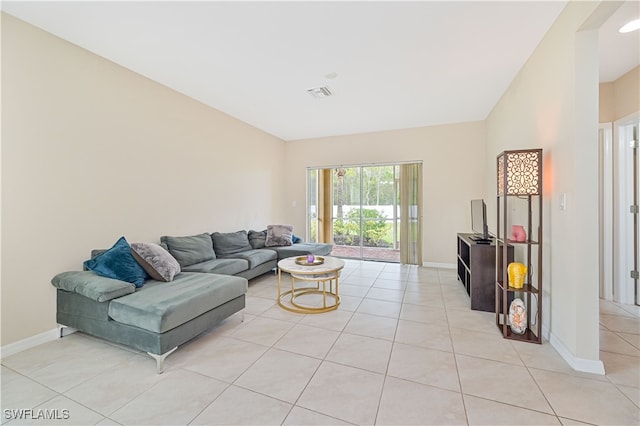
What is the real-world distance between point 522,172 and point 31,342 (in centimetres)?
452

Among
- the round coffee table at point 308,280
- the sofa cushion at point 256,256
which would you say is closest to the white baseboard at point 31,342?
the sofa cushion at point 256,256

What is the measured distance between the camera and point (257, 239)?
4.75 metres

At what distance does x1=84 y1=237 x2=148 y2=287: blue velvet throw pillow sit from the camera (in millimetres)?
2365

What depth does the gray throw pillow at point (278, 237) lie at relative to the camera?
478cm

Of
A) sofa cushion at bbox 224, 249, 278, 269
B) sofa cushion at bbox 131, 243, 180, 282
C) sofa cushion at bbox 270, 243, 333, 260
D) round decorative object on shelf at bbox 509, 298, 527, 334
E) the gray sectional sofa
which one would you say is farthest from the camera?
sofa cushion at bbox 270, 243, 333, 260

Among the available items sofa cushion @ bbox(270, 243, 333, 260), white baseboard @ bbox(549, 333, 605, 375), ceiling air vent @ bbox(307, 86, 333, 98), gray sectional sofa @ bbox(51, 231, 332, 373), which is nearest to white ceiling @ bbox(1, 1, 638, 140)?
ceiling air vent @ bbox(307, 86, 333, 98)

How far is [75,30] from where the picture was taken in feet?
7.71

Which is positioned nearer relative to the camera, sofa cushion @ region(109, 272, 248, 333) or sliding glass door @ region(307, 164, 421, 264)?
sofa cushion @ region(109, 272, 248, 333)

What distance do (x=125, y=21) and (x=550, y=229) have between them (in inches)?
160

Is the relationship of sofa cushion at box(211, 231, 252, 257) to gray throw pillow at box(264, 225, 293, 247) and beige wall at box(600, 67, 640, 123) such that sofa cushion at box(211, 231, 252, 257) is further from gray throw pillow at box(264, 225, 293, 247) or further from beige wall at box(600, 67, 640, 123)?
beige wall at box(600, 67, 640, 123)

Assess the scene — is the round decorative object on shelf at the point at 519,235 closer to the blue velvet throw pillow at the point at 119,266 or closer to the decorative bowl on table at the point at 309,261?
the decorative bowl on table at the point at 309,261

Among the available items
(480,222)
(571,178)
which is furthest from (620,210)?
(571,178)

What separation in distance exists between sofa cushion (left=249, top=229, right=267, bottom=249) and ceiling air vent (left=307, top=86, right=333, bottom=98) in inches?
101

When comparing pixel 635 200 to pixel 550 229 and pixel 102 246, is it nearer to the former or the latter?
pixel 550 229
